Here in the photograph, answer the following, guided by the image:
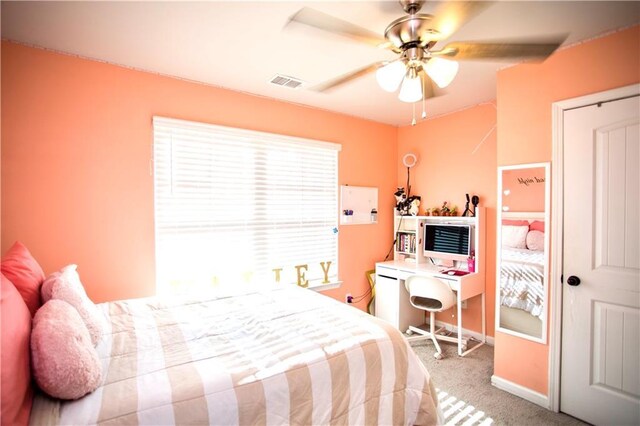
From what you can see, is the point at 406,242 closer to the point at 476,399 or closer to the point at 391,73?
the point at 476,399

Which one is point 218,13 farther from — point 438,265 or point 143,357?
point 438,265

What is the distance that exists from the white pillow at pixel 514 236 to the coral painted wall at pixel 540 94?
51cm

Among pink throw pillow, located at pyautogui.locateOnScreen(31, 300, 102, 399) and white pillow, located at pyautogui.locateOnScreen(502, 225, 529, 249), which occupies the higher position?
white pillow, located at pyautogui.locateOnScreen(502, 225, 529, 249)

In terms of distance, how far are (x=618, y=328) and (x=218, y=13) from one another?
120 inches

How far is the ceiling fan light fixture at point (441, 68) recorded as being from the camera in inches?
60.2

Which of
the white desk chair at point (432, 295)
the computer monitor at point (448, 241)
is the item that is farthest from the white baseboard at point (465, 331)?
the computer monitor at point (448, 241)

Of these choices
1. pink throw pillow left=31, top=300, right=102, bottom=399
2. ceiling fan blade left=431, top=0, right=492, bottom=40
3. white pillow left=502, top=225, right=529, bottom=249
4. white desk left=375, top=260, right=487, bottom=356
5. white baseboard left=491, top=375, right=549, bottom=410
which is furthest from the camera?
white desk left=375, top=260, right=487, bottom=356

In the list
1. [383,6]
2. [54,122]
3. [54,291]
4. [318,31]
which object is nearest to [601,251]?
[383,6]

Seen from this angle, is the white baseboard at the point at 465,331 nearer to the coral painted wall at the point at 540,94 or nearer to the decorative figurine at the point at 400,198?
the coral painted wall at the point at 540,94

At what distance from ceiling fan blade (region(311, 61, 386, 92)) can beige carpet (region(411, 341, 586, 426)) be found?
228 centimetres

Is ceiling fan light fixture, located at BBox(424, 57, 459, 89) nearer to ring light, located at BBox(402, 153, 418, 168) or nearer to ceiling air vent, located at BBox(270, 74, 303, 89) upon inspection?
ceiling air vent, located at BBox(270, 74, 303, 89)

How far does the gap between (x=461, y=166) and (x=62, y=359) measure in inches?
144

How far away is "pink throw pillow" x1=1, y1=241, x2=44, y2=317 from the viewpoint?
4.66 feet

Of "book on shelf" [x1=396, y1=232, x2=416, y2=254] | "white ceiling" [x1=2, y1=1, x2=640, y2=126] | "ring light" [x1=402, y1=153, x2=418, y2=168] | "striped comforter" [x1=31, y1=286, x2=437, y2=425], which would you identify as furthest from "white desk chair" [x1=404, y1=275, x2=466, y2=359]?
"white ceiling" [x1=2, y1=1, x2=640, y2=126]
